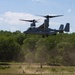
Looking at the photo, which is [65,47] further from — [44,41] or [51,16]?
[51,16]

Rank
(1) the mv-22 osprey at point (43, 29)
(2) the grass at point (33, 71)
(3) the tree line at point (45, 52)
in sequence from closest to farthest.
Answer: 1. (1) the mv-22 osprey at point (43, 29)
2. (2) the grass at point (33, 71)
3. (3) the tree line at point (45, 52)

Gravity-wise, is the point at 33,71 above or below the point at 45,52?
below

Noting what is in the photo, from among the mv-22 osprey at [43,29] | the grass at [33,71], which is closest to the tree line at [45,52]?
the grass at [33,71]

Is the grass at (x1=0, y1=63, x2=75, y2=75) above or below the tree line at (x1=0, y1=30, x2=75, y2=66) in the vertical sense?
below

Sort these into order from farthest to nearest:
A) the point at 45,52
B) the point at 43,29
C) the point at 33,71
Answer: the point at 45,52 < the point at 33,71 < the point at 43,29

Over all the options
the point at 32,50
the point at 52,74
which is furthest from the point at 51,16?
the point at 32,50

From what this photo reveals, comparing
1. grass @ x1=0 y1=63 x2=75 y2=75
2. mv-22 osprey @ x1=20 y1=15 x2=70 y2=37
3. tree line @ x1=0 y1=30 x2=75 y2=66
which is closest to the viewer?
mv-22 osprey @ x1=20 y1=15 x2=70 y2=37

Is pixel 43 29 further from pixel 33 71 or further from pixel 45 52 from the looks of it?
pixel 45 52

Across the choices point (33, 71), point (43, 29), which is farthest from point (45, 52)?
point (43, 29)

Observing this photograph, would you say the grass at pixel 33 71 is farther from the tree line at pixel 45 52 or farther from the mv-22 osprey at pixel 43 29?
the tree line at pixel 45 52

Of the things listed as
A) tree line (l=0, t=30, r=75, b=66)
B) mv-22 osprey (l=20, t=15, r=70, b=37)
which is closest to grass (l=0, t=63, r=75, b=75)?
mv-22 osprey (l=20, t=15, r=70, b=37)

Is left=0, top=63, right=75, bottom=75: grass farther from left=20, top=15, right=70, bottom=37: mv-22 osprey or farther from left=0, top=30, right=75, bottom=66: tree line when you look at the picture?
left=0, top=30, right=75, bottom=66: tree line

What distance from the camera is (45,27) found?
80625 mm

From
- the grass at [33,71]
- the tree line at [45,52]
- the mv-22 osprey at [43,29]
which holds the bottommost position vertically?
the grass at [33,71]
